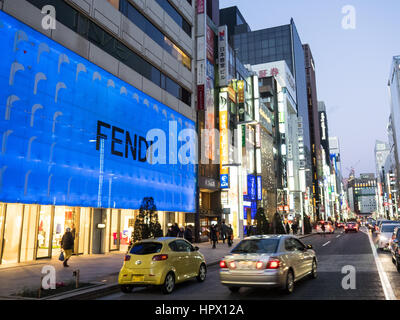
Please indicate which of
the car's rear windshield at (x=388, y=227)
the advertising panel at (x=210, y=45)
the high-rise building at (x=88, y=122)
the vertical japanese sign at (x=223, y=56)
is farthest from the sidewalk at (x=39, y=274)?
the advertising panel at (x=210, y=45)

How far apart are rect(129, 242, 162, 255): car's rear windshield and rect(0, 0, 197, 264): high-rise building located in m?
5.84

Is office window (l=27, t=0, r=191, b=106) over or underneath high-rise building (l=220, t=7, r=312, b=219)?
underneath

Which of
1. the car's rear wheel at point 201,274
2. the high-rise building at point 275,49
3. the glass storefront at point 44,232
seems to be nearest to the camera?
the car's rear wheel at point 201,274

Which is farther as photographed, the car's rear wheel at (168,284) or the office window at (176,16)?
the office window at (176,16)

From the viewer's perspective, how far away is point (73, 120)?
18234 millimetres

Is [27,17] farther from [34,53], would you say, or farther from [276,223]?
[276,223]

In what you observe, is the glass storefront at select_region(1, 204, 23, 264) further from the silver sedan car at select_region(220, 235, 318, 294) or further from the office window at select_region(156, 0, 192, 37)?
the office window at select_region(156, 0, 192, 37)

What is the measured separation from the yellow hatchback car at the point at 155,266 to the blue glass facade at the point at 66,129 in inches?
298

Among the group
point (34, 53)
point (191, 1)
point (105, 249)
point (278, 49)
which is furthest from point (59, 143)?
point (278, 49)

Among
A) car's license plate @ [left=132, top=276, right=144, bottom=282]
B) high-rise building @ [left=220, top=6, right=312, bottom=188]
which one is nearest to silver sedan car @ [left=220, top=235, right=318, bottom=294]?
car's license plate @ [left=132, top=276, right=144, bottom=282]

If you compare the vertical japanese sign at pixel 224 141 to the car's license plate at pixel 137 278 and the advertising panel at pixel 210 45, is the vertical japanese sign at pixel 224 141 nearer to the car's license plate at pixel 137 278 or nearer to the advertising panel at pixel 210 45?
the advertising panel at pixel 210 45

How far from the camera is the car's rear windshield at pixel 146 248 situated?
1015 centimetres

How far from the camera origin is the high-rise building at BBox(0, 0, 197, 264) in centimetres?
1539
